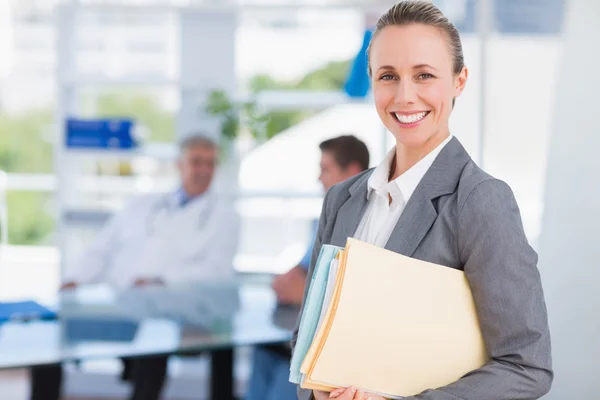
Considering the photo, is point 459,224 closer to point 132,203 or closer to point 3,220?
point 132,203

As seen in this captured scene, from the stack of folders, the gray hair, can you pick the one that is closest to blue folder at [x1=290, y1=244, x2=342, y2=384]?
the stack of folders

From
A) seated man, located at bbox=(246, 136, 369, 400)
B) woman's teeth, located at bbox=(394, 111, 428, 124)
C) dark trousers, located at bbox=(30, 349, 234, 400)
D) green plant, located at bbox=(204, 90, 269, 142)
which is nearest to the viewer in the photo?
woman's teeth, located at bbox=(394, 111, 428, 124)

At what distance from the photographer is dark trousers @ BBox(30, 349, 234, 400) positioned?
11.5ft

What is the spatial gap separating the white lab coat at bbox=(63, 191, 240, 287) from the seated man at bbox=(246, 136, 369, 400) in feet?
3.33

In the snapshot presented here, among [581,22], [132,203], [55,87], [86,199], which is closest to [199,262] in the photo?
[132,203]

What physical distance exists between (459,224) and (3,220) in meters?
4.97

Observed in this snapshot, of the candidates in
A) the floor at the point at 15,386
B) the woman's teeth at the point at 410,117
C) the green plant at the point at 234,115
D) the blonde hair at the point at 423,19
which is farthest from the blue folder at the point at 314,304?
the floor at the point at 15,386

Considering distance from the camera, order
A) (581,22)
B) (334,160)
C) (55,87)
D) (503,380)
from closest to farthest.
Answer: (503,380), (581,22), (334,160), (55,87)

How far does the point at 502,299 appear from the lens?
121 centimetres

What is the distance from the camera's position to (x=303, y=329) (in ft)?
4.18

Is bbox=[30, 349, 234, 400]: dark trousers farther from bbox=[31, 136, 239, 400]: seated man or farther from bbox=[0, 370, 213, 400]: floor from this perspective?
bbox=[0, 370, 213, 400]: floor

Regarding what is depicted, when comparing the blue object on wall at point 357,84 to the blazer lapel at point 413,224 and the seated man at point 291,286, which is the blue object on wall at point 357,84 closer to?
the seated man at point 291,286

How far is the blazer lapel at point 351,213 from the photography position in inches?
56.3

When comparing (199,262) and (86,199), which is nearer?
(199,262)
